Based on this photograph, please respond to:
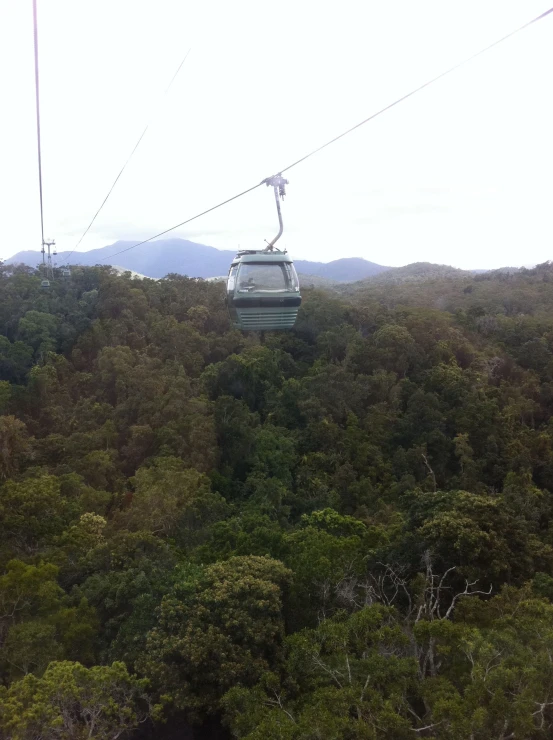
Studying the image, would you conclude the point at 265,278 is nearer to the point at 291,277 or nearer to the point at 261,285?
the point at 261,285

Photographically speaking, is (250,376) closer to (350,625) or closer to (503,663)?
(350,625)

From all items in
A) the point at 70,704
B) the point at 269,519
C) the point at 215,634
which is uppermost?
the point at 70,704

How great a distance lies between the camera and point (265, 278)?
746 centimetres

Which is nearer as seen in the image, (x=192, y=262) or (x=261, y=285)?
(x=261, y=285)

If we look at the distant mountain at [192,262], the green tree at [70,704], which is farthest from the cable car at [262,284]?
the distant mountain at [192,262]

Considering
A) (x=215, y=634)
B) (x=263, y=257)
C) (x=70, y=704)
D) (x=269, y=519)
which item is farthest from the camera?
(x=269, y=519)

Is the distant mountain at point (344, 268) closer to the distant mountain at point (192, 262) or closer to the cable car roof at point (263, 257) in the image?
Answer: the distant mountain at point (192, 262)

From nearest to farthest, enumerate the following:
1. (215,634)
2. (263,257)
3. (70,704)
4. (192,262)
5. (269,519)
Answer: (70,704) < (263,257) < (215,634) < (269,519) < (192,262)

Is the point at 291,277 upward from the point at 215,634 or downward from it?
upward

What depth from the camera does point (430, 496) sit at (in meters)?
10.9

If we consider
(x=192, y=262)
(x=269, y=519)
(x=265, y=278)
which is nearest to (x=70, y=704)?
(x=265, y=278)

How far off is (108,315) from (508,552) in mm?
17378

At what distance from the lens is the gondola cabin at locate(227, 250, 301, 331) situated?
738 centimetres

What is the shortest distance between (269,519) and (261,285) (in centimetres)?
664
